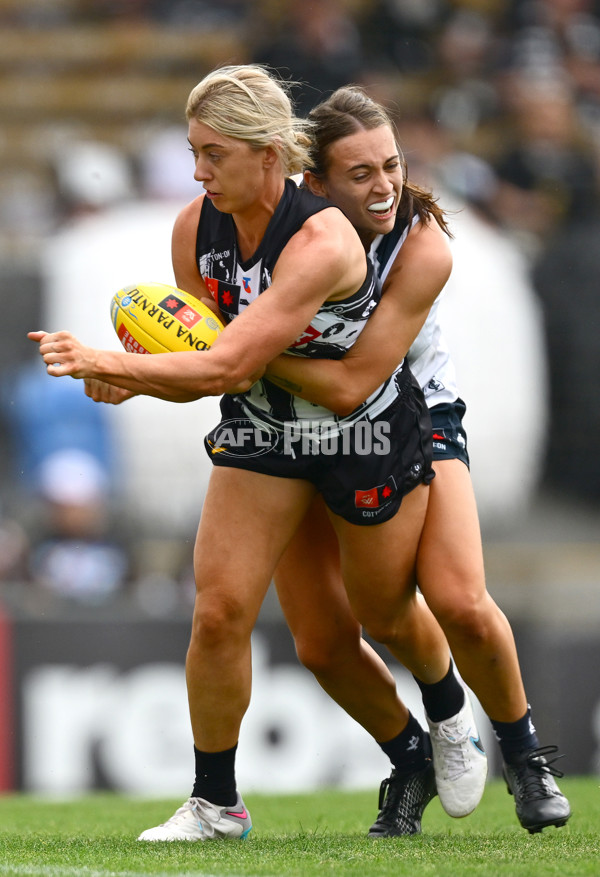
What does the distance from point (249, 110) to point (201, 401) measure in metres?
5.76

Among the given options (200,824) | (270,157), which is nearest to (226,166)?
(270,157)

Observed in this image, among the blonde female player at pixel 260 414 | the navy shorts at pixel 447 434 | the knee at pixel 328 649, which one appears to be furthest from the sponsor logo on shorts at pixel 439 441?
the knee at pixel 328 649

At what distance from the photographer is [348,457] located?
3.92 metres

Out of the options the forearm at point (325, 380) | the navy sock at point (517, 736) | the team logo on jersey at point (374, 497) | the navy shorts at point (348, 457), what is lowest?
the navy sock at point (517, 736)

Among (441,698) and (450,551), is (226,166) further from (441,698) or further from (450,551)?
(441,698)

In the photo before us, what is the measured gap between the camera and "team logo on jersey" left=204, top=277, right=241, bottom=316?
3.85 metres

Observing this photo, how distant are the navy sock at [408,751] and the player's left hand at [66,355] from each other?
166 cm

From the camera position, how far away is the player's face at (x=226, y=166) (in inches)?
143

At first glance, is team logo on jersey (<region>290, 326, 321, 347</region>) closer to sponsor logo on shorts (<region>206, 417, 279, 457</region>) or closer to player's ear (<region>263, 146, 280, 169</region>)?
sponsor logo on shorts (<region>206, 417, 279, 457</region>)

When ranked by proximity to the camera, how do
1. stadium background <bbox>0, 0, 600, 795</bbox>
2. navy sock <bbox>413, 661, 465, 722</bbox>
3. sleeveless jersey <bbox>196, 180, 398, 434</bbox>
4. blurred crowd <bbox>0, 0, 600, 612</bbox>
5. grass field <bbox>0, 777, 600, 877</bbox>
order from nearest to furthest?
grass field <bbox>0, 777, 600, 877</bbox> < sleeveless jersey <bbox>196, 180, 398, 434</bbox> < navy sock <bbox>413, 661, 465, 722</bbox> < stadium background <bbox>0, 0, 600, 795</bbox> < blurred crowd <bbox>0, 0, 600, 612</bbox>

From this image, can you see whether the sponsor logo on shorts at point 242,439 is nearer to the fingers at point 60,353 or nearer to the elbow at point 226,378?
the elbow at point 226,378

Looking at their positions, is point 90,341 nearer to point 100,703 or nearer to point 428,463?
point 100,703

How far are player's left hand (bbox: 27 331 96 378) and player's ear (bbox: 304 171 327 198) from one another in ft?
2.90

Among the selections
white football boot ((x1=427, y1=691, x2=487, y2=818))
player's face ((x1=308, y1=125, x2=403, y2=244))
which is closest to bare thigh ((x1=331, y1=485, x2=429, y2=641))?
white football boot ((x1=427, y1=691, x2=487, y2=818))
